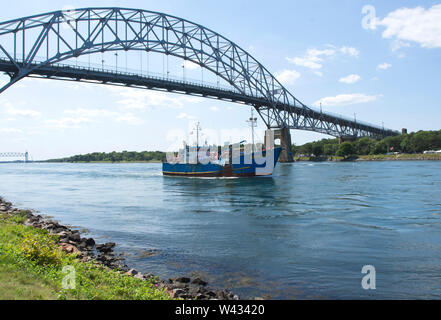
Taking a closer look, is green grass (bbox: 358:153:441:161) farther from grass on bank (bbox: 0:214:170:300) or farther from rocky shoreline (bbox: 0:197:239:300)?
grass on bank (bbox: 0:214:170:300)

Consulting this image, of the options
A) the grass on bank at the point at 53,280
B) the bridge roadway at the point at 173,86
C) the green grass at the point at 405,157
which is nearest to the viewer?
the grass on bank at the point at 53,280

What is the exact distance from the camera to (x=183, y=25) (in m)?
65.4

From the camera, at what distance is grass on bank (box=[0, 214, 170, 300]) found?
5.46m

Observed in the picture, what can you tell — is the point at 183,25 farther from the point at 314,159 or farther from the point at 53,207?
the point at 314,159

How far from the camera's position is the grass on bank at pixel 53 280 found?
5.46 metres

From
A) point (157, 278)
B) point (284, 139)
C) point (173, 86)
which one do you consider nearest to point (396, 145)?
point (284, 139)

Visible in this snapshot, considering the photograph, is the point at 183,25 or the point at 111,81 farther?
the point at 183,25

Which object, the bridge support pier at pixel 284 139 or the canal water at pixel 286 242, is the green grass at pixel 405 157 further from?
the canal water at pixel 286 242

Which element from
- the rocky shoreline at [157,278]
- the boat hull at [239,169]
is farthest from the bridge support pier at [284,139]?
the rocky shoreline at [157,278]

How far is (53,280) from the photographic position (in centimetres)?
617

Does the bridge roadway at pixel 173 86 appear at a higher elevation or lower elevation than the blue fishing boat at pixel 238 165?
higher
